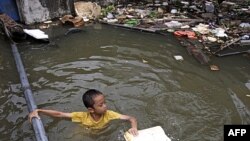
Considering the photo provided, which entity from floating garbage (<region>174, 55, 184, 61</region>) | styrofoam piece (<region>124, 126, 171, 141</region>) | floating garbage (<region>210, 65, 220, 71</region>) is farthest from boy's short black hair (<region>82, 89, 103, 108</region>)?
floating garbage (<region>174, 55, 184, 61</region>)

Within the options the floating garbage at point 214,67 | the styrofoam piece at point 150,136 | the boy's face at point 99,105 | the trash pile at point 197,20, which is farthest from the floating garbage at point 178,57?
the styrofoam piece at point 150,136

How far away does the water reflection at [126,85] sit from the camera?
5.76m

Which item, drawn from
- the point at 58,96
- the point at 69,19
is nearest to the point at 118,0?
the point at 69,19

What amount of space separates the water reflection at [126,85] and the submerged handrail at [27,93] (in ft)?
0.82

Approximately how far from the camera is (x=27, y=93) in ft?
20.2

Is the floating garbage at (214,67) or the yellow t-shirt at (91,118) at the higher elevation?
the yellow t-shirt at (91,118)

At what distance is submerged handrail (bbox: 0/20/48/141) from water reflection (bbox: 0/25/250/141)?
0.25 meters

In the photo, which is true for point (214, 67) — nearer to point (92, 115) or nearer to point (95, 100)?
point (92, 115)

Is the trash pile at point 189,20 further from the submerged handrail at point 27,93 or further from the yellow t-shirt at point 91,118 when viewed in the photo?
the yellow t-shirt at point 91,118

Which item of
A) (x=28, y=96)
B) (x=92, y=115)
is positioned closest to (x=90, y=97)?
(x=92, y=115)

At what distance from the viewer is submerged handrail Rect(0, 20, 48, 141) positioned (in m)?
4.81

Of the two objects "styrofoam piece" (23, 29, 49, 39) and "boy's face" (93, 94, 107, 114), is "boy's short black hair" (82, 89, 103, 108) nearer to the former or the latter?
"boy's face" (93, 94, 107, 114)

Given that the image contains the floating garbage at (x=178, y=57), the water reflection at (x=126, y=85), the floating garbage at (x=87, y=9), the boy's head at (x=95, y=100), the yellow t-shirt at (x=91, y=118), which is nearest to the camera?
the boy's head at (x=95, y=100)

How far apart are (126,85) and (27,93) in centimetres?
209
